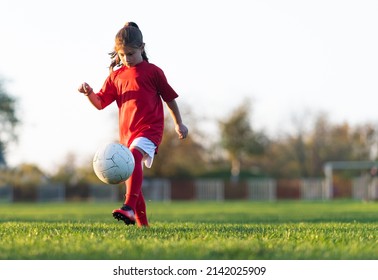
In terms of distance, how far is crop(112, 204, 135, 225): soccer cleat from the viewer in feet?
22.6

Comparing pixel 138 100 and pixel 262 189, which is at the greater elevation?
pixel 138 100

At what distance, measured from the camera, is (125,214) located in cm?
689

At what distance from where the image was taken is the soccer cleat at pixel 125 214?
22.6 ft

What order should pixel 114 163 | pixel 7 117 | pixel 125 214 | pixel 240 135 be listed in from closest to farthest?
1. pixel 125 214
2. pixel 114 163
3. pixel 7 117
4. pixel 240 135

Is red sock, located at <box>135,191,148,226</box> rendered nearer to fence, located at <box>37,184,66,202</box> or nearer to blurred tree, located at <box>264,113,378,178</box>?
fence, located at <box>37,184,66,202</box>

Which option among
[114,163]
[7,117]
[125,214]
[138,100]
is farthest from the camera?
[7,117]

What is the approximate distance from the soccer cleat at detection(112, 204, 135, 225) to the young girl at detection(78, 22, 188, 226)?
0.47ft

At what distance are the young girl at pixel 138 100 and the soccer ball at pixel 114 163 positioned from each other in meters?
0.15

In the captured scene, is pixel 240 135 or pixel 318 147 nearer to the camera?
pixel 240 135

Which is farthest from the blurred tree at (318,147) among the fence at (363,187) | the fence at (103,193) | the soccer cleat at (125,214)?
the soccer cleat at (125,214)

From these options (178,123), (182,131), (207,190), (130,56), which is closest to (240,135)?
(207,190)

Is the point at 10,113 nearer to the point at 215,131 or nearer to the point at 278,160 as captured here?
the point at 215,131

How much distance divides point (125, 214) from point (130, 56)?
1592 mm

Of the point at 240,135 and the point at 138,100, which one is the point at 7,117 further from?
the point at 138,100
